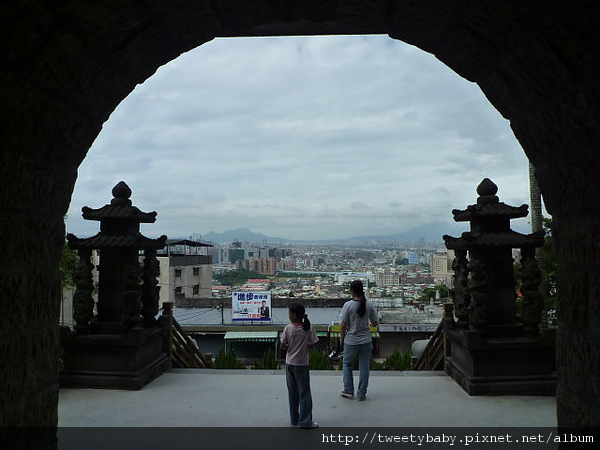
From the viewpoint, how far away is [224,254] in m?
94.2

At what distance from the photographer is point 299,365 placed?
4.23 metres

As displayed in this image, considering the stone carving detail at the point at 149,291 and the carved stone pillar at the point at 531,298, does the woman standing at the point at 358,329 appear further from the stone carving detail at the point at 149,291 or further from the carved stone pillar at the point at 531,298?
the stone carving detail at the point at 149,291

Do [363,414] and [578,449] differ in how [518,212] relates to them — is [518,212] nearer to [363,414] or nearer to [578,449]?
[363,414]

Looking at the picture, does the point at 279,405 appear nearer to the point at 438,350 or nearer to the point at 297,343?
the point at 297,343

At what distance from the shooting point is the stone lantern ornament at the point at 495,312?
5.52 m

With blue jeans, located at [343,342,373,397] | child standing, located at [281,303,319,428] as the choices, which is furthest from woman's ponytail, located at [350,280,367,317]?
child standing, located at [281,303,319,428]

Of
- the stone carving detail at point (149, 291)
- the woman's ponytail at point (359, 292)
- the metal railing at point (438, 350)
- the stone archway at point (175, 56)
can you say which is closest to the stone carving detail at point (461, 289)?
the metal railing at point (438, 350)

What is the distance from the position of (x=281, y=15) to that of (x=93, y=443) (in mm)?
3915

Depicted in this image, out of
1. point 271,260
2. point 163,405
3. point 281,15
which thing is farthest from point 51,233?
point 271,260

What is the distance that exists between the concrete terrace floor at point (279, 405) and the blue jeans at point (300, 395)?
20cm

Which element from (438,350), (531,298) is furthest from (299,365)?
(438,350)

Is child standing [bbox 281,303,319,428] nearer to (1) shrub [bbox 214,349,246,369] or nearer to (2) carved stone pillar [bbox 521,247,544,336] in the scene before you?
(2) carved stone pillar [bbox 521,247,544,336]

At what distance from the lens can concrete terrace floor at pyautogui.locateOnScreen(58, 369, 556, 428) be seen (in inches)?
178

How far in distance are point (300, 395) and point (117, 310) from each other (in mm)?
3362
